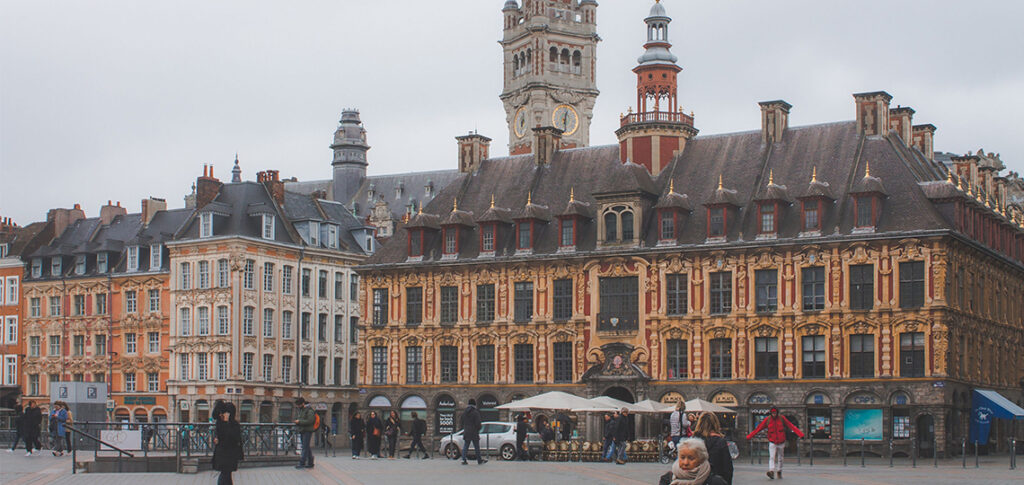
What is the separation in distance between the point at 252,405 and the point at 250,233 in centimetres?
882

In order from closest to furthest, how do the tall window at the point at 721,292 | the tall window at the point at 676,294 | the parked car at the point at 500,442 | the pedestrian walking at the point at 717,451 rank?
the pedestrian walking at the point at 717,451
the parked car at the point at 500,442
the tall window at the point at 721,292
the tall window at the point at 676,294

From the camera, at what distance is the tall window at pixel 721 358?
5800 centimetres

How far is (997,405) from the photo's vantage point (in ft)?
185

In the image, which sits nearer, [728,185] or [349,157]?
[728,185]

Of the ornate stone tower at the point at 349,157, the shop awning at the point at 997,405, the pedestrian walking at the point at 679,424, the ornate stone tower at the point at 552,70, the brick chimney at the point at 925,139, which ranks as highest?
the ornate stone tower at the point at 552,70

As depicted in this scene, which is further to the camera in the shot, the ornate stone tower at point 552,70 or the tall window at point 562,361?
the ornate stone tower at point 552,70

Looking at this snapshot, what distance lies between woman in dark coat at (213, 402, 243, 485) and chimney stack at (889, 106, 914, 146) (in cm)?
4097

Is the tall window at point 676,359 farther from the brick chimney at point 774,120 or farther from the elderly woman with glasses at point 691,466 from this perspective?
the elderly woman with glasses at point 691,466

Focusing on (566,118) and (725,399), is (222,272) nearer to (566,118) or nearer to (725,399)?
(725,399)

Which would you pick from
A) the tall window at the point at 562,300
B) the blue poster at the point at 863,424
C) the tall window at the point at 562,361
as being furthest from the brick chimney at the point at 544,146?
the blue poster at the point at 863,424

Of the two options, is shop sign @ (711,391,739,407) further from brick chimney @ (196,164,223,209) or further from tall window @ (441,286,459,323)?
brick chimney @ (196,164,223,209)

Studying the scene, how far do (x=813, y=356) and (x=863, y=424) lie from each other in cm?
320

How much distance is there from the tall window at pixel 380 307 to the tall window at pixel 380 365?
119 cm

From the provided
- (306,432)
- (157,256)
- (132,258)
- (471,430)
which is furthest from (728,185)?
(132,258)
